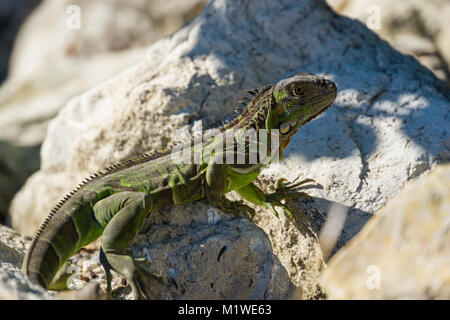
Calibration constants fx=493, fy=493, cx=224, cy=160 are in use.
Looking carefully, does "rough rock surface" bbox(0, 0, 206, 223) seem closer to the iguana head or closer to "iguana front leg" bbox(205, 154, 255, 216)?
"iguana front leg" bbox(205, 154, 255, 216)

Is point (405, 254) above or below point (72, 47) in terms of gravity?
above

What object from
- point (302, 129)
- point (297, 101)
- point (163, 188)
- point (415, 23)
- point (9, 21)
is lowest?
point (9, 21)

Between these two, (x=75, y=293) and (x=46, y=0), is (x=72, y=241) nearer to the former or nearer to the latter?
(x=75, y=293)

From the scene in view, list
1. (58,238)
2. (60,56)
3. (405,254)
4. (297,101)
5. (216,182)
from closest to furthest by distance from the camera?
(405,254) → (58,238) → (216,182) → (297,101) → (60,56)

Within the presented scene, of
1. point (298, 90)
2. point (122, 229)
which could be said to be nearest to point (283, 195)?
point (298, 90)

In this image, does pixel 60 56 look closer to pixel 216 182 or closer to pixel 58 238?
pixel 58 238

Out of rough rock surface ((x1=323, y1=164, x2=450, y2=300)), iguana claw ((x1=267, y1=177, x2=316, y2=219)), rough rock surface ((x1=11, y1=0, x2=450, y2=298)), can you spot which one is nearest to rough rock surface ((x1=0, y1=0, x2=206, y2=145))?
rough rock surface ((x1=11, y1=0, x2=450, y2=298))
